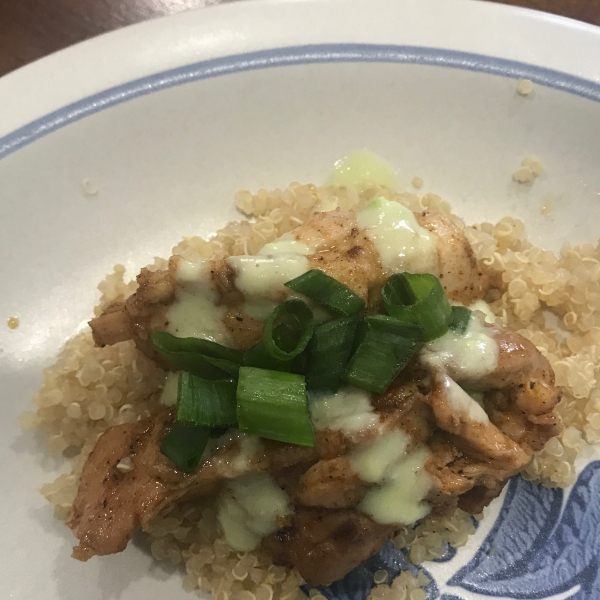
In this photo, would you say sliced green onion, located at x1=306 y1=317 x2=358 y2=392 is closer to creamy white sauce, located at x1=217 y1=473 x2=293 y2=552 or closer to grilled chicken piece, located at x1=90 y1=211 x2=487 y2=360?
grilled chicken piece, located at x1=90 y1=211 x2=487 y2=360

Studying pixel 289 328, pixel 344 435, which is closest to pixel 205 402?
pixel 289 328

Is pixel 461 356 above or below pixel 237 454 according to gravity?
above

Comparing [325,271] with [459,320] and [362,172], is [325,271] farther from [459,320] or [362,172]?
[362,172]

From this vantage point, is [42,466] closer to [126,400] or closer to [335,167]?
[126,400]

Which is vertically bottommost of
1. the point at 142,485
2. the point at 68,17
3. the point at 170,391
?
the point at 142,485

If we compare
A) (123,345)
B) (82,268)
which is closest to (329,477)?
(123,345)

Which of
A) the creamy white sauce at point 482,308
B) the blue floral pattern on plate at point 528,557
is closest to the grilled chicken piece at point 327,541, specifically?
the blue floral pattern on plate at point 528,557

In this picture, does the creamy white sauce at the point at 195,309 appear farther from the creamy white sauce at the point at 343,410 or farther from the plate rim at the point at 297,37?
the plate rim at the point at 297,37

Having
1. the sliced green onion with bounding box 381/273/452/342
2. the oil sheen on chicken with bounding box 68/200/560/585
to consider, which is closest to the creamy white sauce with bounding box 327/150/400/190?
the oil sheen on chicken with bounding box 68/200/560/585
